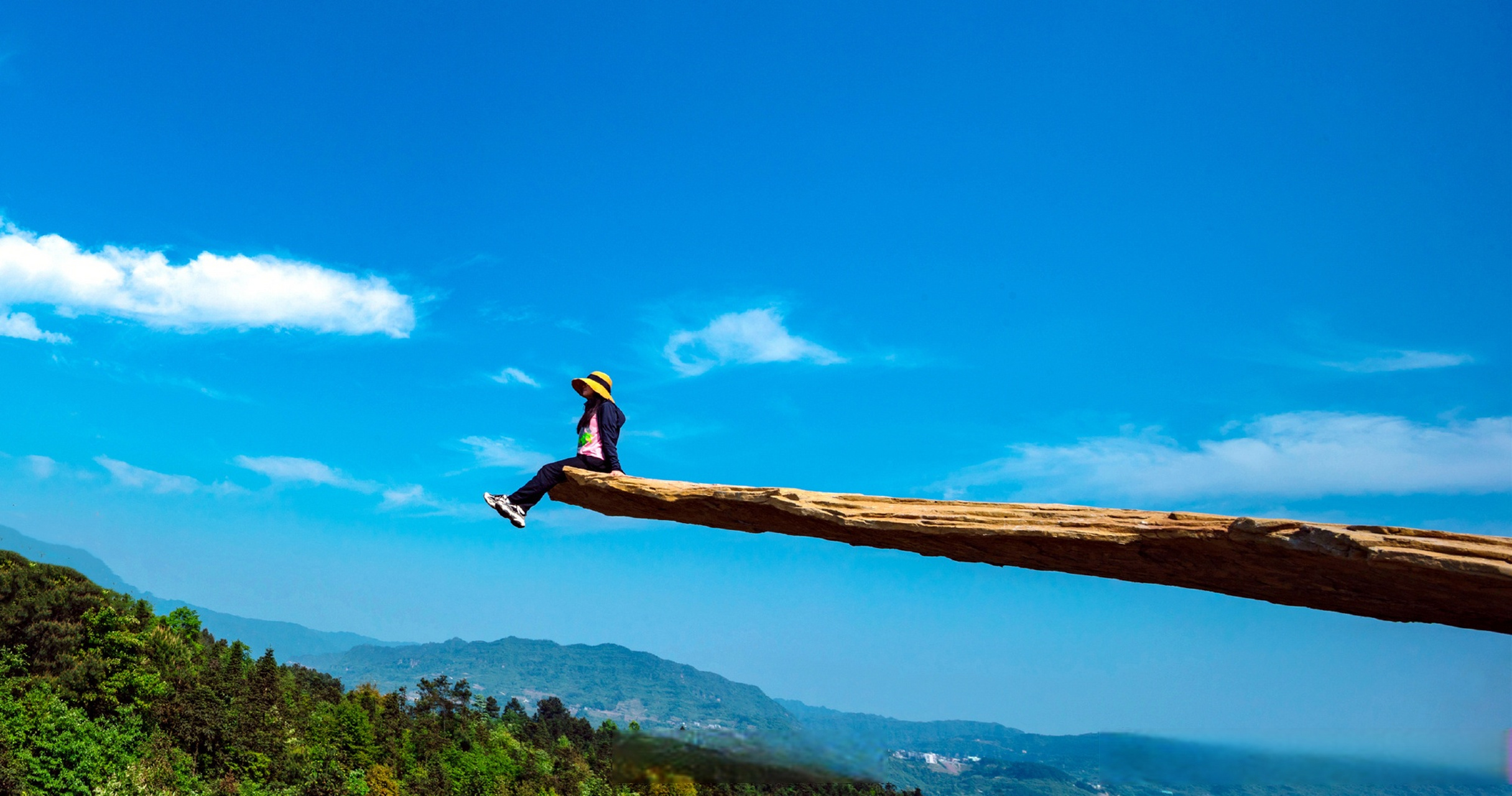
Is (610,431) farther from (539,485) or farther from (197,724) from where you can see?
(197,724)

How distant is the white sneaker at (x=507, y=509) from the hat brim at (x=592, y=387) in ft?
4.65

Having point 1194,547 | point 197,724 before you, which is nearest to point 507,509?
point 1194,547

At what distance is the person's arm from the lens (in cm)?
805

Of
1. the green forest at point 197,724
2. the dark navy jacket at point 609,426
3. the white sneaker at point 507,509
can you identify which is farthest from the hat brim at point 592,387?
the green forest at point 197,724

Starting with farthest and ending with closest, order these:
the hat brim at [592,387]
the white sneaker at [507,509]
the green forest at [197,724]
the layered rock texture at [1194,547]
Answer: the green forest at [197,724], the hat brim at [592,387], the white sneaker at [507,509], the layered rock texture at [1194,547]

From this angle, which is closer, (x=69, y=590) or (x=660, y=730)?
(x=660, y=730)

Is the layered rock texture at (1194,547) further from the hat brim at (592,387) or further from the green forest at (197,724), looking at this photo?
the green forest at (197,724)

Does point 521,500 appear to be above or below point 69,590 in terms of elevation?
above

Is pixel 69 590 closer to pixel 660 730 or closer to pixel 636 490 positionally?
pixel 660 730

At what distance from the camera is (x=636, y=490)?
7.21 m

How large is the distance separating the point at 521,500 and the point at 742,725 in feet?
15.0

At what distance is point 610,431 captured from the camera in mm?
8227

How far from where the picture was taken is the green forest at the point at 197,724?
28922 millimetres

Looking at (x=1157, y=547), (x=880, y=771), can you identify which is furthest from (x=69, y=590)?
(x=1157, y=547)
